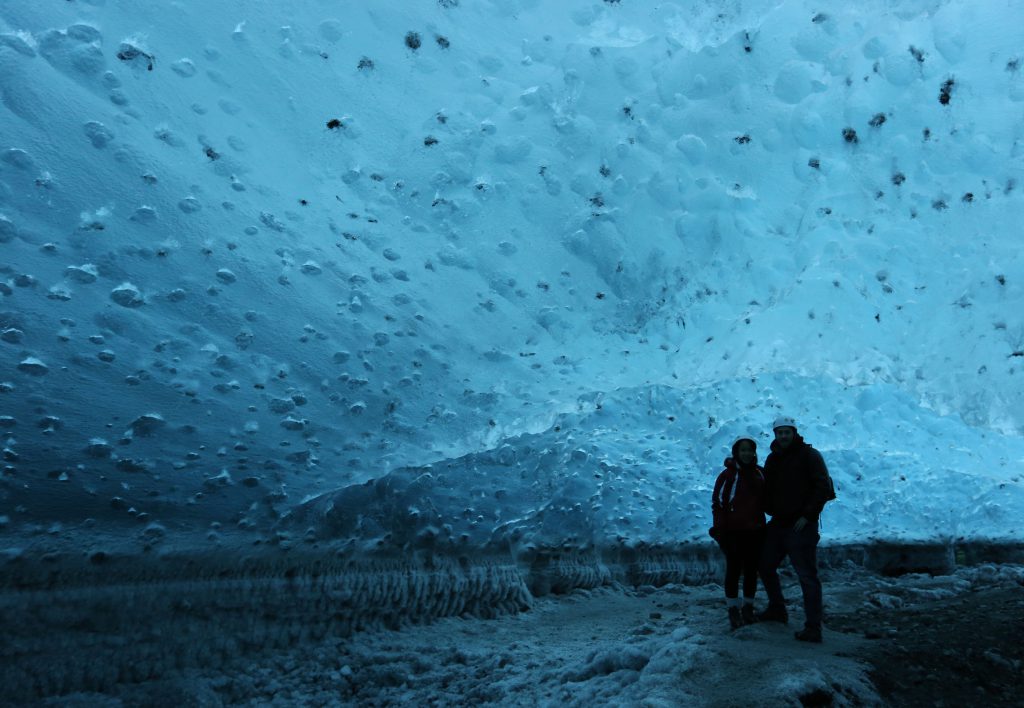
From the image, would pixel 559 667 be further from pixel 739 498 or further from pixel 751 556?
pixel 739 498

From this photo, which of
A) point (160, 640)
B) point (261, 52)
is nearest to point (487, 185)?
point (261, 52)

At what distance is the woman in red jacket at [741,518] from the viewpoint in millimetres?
4113

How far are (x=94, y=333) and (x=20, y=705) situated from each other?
201cm

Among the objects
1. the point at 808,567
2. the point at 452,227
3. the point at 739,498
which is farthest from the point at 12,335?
the point at 808,567

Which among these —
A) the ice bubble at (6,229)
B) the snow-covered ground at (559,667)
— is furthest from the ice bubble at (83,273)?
the snow-covered ground at (559,667)

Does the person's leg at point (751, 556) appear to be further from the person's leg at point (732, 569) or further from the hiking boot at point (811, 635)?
the hiking boot at point (811, 635)

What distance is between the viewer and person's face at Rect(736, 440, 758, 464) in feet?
13.8

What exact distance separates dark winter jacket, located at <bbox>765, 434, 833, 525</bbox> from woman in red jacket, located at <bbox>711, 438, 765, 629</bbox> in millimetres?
110

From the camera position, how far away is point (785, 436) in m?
3.98

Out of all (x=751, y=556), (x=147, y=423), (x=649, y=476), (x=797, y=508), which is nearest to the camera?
(x=797, y=508)

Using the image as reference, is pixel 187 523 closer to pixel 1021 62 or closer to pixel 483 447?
pixel 483 447

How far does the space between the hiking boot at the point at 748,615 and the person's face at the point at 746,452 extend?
883 millimetres

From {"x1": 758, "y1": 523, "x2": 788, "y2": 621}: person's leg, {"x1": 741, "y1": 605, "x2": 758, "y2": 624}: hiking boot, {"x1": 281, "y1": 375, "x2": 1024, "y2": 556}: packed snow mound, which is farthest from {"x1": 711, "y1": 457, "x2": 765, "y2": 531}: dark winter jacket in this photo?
{"x1": 281, "y1": 375, "x2": 1024, "y2": 556}: packed snow mound

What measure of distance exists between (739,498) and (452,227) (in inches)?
105
